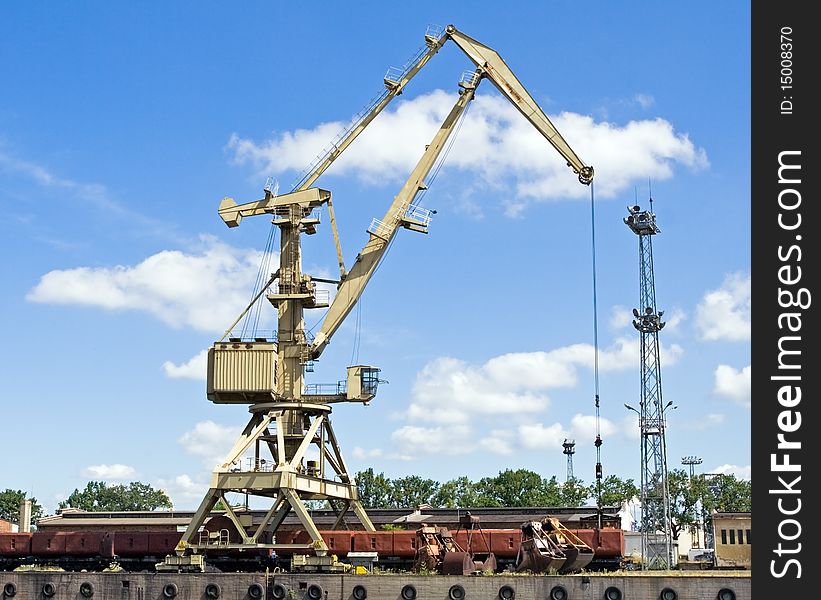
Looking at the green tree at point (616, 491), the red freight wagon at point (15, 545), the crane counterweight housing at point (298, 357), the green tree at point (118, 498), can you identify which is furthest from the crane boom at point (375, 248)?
the green tree at point (118, 498)

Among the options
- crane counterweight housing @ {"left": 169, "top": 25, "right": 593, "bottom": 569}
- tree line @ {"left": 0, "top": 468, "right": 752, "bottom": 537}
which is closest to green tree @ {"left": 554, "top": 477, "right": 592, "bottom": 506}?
tree line @ {"left": 0, "top": 468, "right": 752, "bottom": 537}

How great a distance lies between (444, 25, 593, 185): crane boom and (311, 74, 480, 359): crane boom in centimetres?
467

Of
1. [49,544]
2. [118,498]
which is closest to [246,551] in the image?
[49,544]

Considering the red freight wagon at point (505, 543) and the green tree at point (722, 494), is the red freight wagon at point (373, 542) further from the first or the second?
the green tree at point (722, 494)

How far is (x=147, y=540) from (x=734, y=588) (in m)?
28.0

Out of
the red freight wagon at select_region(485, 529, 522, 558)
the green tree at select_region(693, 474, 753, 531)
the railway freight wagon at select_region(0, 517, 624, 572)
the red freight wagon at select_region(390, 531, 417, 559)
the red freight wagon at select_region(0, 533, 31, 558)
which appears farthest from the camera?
the green tree at select_region(693, 474, 753, 531)

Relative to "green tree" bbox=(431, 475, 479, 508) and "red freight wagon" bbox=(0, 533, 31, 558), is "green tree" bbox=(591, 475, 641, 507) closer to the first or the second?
"green tree" bbox=(431, 475, 479, 508)

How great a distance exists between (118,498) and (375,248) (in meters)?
119

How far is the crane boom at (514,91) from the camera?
162 feet

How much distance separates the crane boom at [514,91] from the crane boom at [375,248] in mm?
A: 4675

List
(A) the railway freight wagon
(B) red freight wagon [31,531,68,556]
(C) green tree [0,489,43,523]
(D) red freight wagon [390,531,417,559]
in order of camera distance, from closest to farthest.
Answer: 1. (A) the railway freight wagon
2. (D) red freight wagon [390,531,417,559]
3. (B) red freight wagon [31,531,68,556]
4. (C) green tree [0,489,43,523]

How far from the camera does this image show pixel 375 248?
49094 millimetres

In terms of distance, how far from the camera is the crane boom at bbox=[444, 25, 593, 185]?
1941 inches
